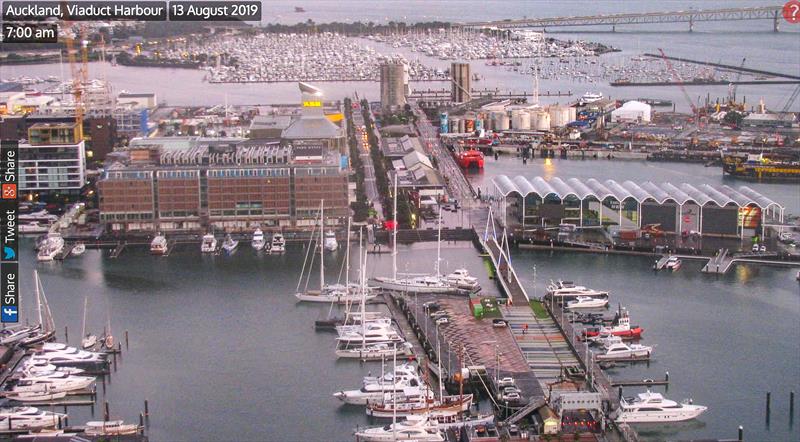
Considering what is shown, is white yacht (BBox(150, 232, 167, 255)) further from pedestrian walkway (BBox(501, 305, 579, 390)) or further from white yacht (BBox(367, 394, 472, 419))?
white yacht (BBox(367, 394, 472, 419))

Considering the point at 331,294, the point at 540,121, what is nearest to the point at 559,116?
the point at 540,121

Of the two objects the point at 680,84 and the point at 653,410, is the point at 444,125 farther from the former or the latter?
the point at 653,410

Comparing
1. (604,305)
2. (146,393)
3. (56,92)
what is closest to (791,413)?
(604,305)
